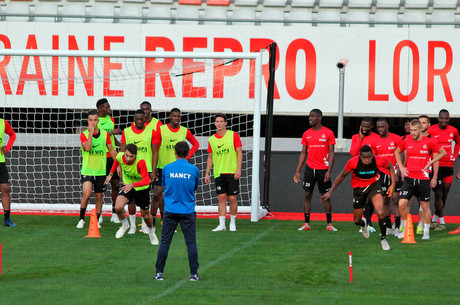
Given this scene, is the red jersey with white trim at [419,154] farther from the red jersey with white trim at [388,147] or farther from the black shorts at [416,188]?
the red jersey with white trim at [388,147]

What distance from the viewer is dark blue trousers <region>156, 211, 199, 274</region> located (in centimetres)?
770

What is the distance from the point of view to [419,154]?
11.3 meters

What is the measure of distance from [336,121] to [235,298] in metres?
10.5

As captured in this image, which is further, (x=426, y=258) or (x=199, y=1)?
(x=199, y=1)

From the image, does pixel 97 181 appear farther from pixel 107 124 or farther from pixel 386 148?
pixel 386 148

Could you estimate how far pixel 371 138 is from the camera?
11.7 m

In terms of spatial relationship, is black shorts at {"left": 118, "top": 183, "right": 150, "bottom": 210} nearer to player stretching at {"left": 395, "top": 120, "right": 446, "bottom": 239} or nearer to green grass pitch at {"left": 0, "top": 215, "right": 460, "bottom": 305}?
green grass pitch at {"left": 0, "top": 215, "right": 460, "bottom": 305}

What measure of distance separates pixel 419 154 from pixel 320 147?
1.72 meters

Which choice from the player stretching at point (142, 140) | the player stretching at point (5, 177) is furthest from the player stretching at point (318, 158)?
the player stretching at point (5, 177)

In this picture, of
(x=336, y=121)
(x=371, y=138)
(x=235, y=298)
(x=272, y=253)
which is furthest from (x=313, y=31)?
(x=235, y=298)

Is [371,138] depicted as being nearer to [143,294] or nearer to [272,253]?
[272,253]

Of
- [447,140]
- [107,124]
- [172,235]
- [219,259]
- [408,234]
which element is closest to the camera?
[172,235]

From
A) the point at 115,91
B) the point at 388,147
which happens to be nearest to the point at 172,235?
the point at 388,147

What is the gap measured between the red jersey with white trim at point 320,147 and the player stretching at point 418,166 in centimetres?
130
